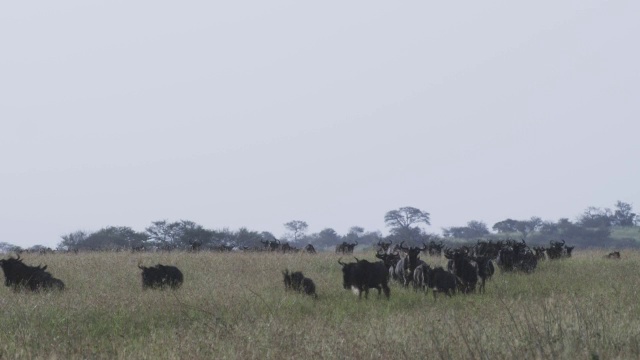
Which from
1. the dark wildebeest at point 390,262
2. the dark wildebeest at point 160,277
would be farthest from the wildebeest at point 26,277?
the dark wildebeest at point 390,262

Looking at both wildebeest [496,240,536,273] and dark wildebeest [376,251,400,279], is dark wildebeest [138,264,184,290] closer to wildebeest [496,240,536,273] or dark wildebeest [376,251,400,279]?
dark wildebeest [376,251,400,279]

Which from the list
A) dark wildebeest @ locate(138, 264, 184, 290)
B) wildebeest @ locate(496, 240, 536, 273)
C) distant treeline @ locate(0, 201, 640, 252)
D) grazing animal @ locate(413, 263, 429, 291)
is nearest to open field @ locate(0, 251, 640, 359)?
grazing animal @ locate(413, 263, 429, 291)

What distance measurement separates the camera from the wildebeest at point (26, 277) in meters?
15.5

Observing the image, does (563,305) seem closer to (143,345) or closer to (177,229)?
(143,345)

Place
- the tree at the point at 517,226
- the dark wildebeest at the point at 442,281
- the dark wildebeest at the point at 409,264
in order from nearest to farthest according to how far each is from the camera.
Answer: the dark wildebeest at the point at 442,281 < the dark wildebeest at the point at 409,264 < the tree at the point at 517,226

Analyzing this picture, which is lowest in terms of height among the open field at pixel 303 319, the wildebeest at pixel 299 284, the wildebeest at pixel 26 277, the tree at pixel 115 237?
the open field at pixel 303 319

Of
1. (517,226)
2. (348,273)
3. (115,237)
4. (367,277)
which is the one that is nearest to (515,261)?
(348,273)

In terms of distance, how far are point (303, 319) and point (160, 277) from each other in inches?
223

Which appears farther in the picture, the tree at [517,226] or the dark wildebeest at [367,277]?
the tree at [517,226]

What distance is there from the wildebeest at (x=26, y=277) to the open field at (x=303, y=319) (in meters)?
0.33

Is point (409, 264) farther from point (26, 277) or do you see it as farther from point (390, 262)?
point (26, 277)

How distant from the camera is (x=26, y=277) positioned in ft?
51.8

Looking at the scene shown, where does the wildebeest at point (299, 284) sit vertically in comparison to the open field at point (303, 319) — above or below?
above

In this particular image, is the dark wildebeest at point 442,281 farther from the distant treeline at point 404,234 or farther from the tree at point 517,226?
the tree at point 517,226
